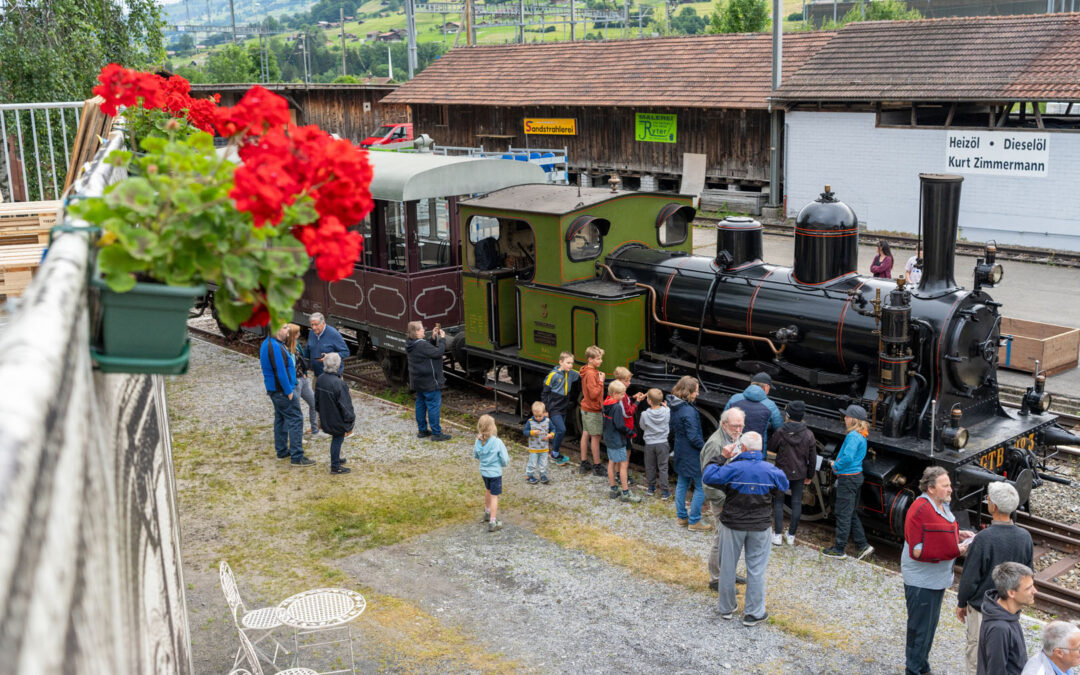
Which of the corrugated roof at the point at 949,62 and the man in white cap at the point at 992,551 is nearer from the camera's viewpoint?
the man in white cap at the point at 992,551

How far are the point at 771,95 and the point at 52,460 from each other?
26056 mm

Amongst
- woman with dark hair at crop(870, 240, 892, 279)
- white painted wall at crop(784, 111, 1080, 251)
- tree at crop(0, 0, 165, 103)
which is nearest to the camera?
tree at crop(0, 0, 165, 103)

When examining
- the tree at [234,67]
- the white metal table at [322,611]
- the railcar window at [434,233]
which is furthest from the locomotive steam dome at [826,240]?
the tree at [234,67]

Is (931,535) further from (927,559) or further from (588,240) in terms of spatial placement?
(588,240)

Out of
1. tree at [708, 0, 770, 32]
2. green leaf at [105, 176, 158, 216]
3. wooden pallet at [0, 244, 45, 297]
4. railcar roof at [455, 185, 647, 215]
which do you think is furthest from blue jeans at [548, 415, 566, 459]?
tree at [708, 0, 770, 32]

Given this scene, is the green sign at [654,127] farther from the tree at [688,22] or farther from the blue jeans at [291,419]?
the tree at [688,22]

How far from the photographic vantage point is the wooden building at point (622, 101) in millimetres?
28234

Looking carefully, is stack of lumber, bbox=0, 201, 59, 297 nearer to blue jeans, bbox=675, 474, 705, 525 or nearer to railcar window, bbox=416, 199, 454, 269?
blue jeans, bbox=675, 474, 705, 525

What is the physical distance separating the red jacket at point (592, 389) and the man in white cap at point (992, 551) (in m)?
4.93

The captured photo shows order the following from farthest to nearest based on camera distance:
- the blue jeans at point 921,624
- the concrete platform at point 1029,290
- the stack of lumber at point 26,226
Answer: the concrete platform at point 1029,290
the blue jeans at point 921,624
the stack of lumber at point 26,226

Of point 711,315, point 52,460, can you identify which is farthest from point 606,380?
point 52,460

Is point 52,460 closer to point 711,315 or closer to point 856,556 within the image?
point 856,556

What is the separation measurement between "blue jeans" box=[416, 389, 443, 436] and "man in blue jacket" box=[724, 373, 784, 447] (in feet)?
13.2

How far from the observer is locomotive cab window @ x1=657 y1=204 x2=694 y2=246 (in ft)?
40.5
